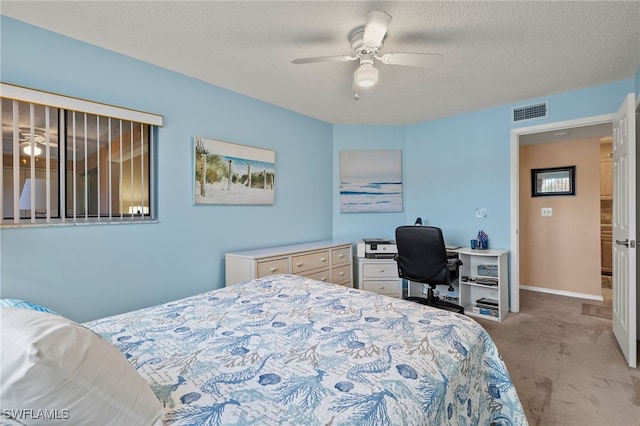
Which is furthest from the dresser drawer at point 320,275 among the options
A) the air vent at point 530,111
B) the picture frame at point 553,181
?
the picture frame at point 553,181

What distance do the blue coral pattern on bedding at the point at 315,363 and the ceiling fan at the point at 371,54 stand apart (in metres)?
1.50

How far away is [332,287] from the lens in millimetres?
2096

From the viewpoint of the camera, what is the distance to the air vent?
130 inches

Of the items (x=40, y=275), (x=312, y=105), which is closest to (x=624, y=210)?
(x=312, y=105)

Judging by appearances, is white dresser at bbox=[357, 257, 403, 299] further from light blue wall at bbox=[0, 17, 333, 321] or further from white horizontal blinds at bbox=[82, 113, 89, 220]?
white horizontal blinds at bbox=[82, 113, 89, 220]

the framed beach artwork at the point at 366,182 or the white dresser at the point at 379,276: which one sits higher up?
the framed beach artwork at the point at 366,182

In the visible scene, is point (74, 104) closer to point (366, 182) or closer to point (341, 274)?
point (341, 274)

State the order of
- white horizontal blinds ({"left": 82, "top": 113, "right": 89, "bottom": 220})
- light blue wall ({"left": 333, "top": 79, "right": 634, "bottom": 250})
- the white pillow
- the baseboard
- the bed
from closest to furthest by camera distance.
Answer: the white pillow
the bed
white horizontal blinds ({"left": 82, "top": 113, "right": 89, "bottom": 220})
light blue wall ({"left": 333, "top": 79, "right": 634, "bottom": 250})
the baseboard

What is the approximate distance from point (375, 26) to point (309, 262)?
2.23 meters

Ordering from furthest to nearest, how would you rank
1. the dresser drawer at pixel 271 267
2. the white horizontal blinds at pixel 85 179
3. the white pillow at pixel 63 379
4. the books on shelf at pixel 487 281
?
1. the books on shelf at pixel 487 281
2. the dresser drawer at pixel 271 267
3. the white horizontal blinds at pixel 85 179
4. the white pillow at pixel 63 379

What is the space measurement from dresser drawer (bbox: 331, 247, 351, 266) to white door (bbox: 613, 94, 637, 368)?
2457 mm

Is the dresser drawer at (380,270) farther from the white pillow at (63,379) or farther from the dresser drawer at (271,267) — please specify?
the white pillow at (63,379)

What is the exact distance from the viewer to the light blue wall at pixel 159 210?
194 centimetres

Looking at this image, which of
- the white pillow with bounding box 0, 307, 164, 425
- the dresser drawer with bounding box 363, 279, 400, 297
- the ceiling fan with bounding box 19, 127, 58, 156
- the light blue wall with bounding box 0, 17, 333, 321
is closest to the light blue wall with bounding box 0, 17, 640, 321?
the light blue wall with bounding box 0, 17, 333, 321
